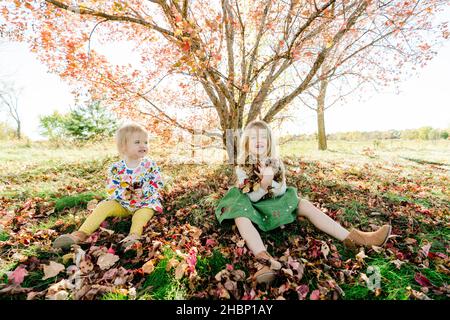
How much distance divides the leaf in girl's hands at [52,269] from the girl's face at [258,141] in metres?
2.28

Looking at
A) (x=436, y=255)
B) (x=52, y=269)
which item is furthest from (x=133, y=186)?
(x=436, y=255)

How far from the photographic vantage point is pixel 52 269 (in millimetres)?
2422

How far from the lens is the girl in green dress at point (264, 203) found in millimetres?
2699

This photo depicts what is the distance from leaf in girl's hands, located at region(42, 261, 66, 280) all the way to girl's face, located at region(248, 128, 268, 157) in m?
2.28

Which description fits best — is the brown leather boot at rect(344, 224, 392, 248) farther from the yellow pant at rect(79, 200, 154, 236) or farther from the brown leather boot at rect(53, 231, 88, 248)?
the brown leather boot at rect(53, 231, 88, 248)

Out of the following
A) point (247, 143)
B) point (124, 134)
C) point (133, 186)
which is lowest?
point (133, 186)

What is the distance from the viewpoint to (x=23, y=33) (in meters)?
4.84

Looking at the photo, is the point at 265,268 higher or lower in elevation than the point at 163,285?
higher

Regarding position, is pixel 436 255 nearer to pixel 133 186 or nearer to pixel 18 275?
pixel 133 186

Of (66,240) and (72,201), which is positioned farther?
(72,201)

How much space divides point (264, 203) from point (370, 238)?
1.10 metres

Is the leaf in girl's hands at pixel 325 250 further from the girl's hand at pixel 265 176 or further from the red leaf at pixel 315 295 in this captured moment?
the girl's hand at pixel 265 176

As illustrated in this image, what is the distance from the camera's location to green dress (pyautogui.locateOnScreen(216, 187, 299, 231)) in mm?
2900
